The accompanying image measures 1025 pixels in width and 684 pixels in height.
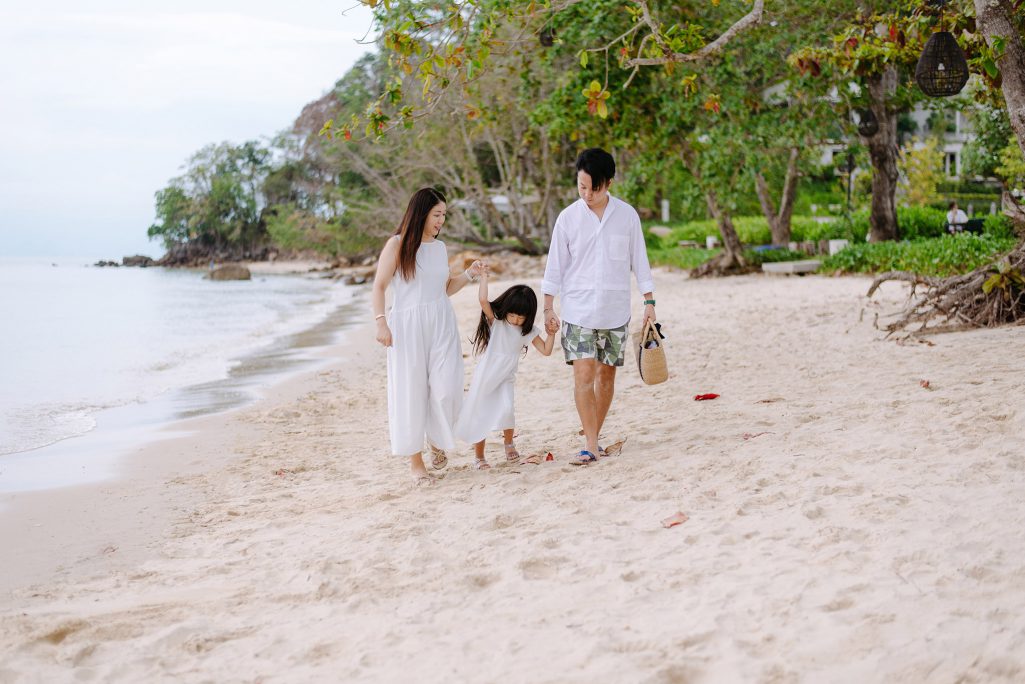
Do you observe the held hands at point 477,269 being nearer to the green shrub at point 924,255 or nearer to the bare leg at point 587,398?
the bare leg at point 587,398

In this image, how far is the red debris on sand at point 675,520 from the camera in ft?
12.9

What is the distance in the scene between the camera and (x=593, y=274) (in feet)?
16.3

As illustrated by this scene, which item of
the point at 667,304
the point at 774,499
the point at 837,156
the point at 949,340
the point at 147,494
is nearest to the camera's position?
the point at 774,499

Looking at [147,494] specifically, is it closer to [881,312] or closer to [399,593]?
[399,593]

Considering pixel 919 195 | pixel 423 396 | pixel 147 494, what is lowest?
pixel 147 494

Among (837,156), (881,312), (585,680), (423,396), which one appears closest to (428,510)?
(423,396)

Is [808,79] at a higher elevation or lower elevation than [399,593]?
higher

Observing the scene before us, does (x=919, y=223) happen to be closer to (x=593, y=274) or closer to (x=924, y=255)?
(x=924, y=255)

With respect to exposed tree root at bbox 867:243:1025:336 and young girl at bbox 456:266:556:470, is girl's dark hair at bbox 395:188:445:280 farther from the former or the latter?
exposed tree root at bbox 867:243:1025:336

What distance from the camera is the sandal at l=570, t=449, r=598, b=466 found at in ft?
16.9

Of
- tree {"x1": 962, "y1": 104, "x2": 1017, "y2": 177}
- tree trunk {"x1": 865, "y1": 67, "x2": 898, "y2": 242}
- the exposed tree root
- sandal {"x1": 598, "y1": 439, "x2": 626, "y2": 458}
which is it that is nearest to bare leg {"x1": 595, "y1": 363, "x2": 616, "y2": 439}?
sandal {"x1": 598, "y1": 439, "x2": 626, "y2": 458}

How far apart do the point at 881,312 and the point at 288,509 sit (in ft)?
26.6

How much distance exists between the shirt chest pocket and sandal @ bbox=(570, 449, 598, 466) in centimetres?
112

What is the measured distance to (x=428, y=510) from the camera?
465cm
